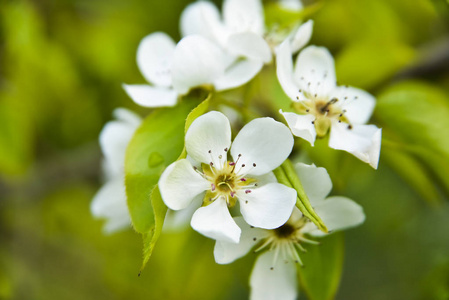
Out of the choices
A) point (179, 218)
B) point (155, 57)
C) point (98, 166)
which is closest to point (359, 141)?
point (155, 57)

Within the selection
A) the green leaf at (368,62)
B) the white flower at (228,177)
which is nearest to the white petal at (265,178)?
the white flower at (228,177)

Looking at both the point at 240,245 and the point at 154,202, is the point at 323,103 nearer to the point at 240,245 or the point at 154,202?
the point at 240,245

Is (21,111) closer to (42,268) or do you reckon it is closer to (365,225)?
(42,268)

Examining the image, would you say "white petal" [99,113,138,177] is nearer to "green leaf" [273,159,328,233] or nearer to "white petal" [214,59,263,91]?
"white petal" [214,59,263,91]

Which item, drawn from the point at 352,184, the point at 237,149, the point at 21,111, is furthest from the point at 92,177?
the point at 237,149

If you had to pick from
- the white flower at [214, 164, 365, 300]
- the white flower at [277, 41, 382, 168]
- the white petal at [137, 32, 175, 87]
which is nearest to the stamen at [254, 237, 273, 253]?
the white flower at [214, 164, 365, 300]
